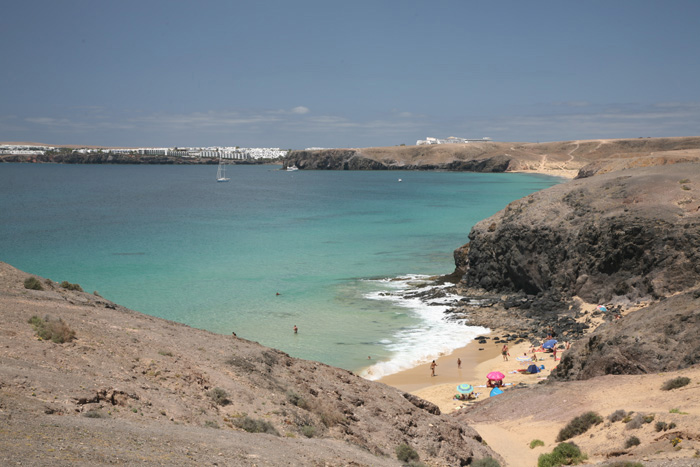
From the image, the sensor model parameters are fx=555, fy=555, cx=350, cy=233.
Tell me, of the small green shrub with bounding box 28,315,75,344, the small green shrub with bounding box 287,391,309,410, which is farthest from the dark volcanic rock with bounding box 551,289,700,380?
the small green shrub with bounding box 28,315,75,344

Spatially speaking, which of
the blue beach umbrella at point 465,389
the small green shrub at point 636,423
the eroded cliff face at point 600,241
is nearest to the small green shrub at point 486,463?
the small green shrub at point 636,423

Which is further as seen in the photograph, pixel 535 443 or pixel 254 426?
pixel 535 443

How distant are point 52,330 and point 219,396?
4400 mm

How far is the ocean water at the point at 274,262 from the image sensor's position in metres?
33.5

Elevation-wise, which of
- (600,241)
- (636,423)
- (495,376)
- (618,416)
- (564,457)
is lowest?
(495,376)

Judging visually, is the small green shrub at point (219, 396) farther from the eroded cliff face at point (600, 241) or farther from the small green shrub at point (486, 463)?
the eroded cliff face at point (600, 241)

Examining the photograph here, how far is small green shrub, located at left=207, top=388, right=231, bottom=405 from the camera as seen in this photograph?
499 inches

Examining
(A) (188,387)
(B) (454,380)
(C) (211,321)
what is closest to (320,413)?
(A) (188,387)

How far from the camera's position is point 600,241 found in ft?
117

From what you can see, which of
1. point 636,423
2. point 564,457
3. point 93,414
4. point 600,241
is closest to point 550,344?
point 600,241

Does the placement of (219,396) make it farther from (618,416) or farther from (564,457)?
(618,416)

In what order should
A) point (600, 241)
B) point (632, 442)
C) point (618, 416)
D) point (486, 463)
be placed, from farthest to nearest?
point (600, 241)
point (618, 416)
point (486, 463)
point (632, 442)

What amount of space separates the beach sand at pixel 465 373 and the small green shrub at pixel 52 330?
49.5ft

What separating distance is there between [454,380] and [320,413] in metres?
14.4
